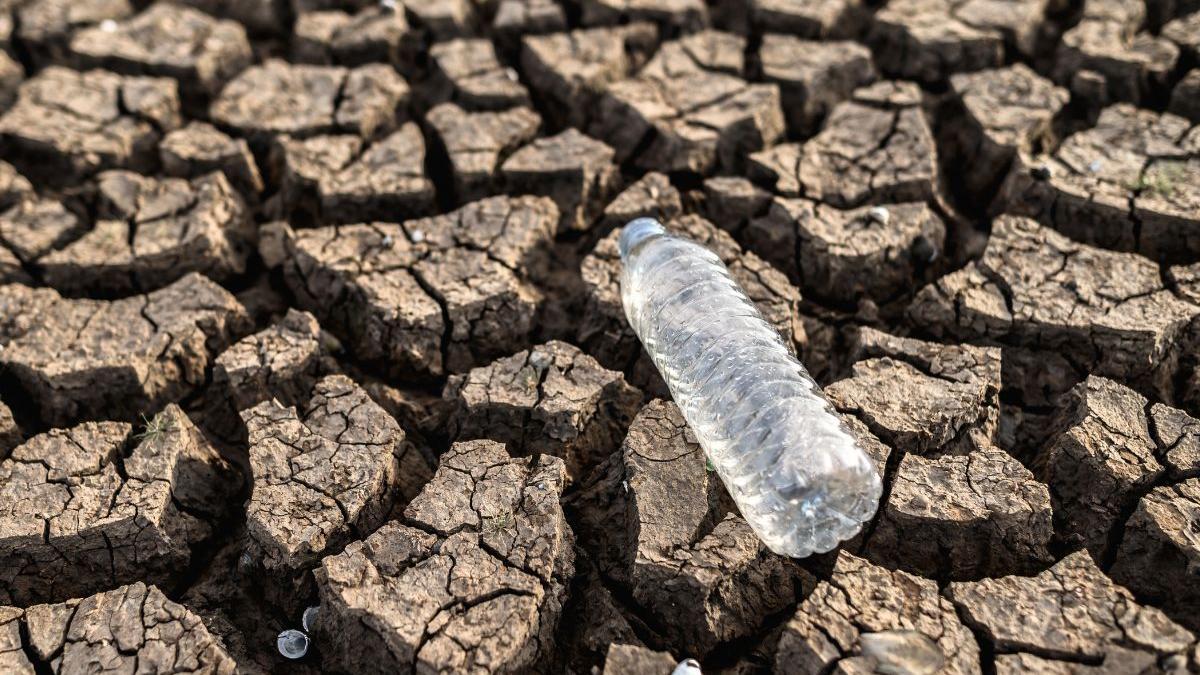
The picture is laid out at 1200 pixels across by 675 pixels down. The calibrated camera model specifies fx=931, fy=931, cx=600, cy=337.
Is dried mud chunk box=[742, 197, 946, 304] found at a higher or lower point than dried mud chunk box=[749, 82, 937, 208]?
lower

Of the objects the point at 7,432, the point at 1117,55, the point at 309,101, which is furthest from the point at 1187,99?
the point at 7,432

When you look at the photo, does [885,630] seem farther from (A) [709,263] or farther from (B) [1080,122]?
(B) [1080,122]

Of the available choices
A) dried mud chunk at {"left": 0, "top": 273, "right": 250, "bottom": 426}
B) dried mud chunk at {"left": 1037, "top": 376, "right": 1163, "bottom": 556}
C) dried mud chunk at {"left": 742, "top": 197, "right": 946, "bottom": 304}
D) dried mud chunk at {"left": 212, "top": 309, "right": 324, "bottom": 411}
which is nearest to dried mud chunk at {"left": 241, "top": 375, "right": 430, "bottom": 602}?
dried mud chunk at {"left": 212, "top": 309, "right": 324, "bottom": 411}

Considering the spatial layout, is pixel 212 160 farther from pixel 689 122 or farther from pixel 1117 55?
pixel 1117 55

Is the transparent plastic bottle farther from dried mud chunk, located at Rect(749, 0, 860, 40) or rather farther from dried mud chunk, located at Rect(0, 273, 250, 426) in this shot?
dried mud chunk, located at Rect(749, 0, 860, 40)

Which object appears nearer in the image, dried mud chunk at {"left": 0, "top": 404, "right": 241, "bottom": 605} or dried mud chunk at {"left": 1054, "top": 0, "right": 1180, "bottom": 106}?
dried mud chunk at {"left": 0, "top": 404, "right": 241, "bottom": 605}

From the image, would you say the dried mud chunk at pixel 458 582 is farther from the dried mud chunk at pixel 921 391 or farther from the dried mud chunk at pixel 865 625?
the dried mud chunk at pixel 921 391

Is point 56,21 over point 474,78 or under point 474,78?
over
